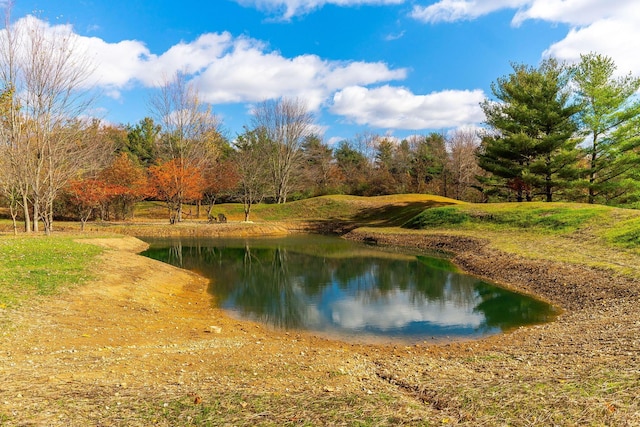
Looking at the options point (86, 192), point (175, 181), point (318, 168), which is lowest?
point (86, 192)

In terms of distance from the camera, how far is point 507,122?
38031 millimetres

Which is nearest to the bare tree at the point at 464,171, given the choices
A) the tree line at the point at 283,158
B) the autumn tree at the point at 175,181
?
the tree line at the point at 283,158

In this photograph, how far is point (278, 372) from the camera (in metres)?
6.94

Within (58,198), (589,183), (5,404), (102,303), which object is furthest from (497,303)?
(58,198)

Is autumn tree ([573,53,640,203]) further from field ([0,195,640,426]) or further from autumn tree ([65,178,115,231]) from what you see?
autumn tree ([65,178,115,231])

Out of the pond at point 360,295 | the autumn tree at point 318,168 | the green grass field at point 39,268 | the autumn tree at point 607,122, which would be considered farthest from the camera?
the autumn tree at point 318,168

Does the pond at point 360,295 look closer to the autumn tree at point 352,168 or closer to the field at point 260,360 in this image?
the field at point 260,360

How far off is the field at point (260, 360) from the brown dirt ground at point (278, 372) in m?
0.03

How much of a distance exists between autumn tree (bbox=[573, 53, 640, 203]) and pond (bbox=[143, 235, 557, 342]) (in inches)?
817

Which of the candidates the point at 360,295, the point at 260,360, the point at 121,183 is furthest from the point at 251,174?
the point at 260,360

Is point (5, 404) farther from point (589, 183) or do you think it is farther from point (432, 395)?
point (589, 183)

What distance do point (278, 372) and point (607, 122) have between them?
40.4 metres

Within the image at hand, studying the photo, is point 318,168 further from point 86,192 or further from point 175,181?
point 86,192

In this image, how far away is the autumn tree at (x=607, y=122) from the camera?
34.2 meters
